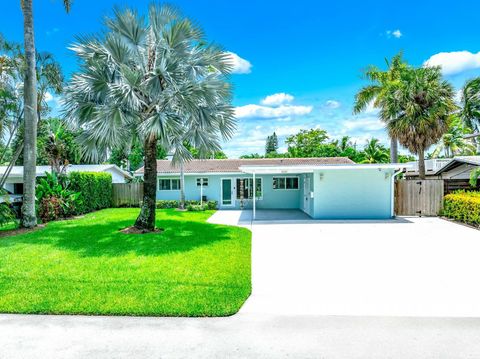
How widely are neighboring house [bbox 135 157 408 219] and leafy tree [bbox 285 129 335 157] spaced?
21281 mm

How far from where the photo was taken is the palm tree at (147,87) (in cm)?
980

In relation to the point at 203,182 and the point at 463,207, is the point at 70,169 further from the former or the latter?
the point at 463,207

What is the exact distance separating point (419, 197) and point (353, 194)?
356cm

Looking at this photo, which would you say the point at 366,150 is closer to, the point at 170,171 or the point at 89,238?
the point at 170,171

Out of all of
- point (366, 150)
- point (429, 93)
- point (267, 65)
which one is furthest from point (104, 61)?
point (366, 150)

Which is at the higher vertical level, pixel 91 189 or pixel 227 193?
pixel 91 189

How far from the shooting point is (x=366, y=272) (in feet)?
21.9

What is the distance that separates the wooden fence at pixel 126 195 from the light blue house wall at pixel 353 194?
38.2 feet

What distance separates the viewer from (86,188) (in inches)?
669

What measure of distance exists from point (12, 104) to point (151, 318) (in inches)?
490

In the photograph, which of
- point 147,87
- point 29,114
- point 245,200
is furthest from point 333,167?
point 29,114

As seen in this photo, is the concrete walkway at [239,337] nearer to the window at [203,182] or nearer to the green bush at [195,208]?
the green bush at [195,208]

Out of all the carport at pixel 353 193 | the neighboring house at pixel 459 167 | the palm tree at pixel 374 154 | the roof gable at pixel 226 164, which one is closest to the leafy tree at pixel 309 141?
the palm tree at pixel 374 154

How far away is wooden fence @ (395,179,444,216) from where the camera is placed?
50.9ft
